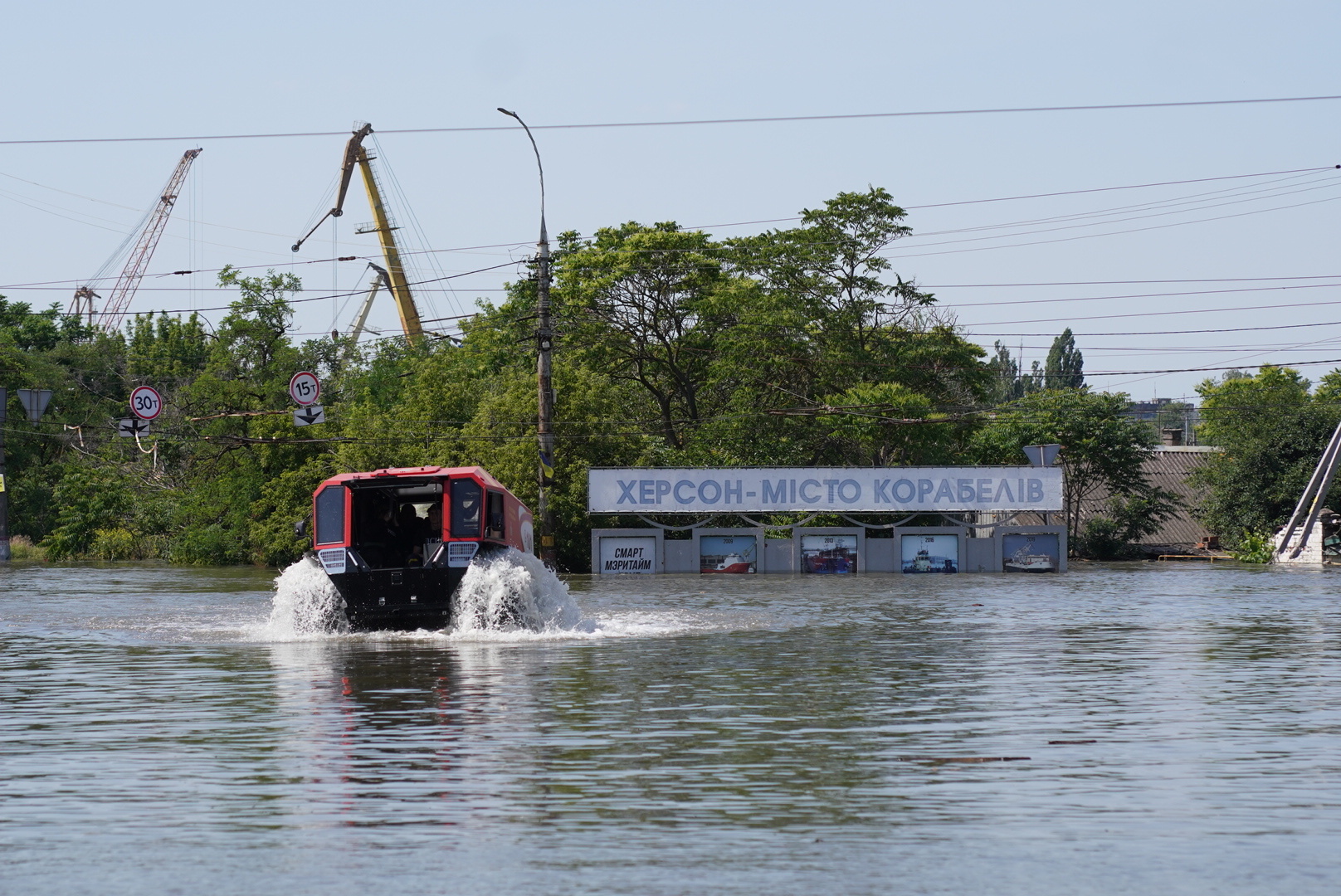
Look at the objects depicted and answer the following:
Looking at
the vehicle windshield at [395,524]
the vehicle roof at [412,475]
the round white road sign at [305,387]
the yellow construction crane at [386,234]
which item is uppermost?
the yellow construction crane at [386,234]

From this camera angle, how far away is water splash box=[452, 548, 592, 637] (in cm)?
2564

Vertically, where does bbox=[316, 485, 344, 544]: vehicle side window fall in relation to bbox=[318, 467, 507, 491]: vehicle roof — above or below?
below

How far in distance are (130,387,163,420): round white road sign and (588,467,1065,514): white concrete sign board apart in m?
19.3

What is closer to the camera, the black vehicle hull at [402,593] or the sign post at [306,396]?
the black vehicle hull at [402,593]

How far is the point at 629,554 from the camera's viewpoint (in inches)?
2405

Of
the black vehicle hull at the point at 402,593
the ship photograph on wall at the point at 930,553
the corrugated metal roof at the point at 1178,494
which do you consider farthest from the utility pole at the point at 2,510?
the corrugated metal roof at the point at 1178,494

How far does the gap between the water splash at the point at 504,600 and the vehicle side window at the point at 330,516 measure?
2.28 meters

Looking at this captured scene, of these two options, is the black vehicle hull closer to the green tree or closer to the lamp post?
the lamp post

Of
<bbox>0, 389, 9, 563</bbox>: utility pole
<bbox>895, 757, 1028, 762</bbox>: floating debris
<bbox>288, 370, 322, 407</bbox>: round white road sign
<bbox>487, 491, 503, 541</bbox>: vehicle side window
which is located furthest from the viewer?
<bbox>0, 389, 9, 563</bbox>: utility pole

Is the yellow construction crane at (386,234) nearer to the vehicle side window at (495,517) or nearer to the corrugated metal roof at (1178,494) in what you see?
the corrugated metal roof at (1178,494)

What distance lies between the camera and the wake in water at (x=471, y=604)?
2566 centimetres

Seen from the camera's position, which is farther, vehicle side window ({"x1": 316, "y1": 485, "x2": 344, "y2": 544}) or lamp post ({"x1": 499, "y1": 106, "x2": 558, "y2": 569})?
lamp post ({"x1": 499, "y1": 106, "x2": 558, "y2": 569})

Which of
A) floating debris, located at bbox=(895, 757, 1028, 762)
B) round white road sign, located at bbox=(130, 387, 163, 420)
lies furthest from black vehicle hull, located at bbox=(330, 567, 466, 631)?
round white road sign, located at bbox=(130, 387, 163, 420)

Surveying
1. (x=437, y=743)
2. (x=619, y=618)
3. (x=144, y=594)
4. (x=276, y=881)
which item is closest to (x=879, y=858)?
(x=276, y=881)
